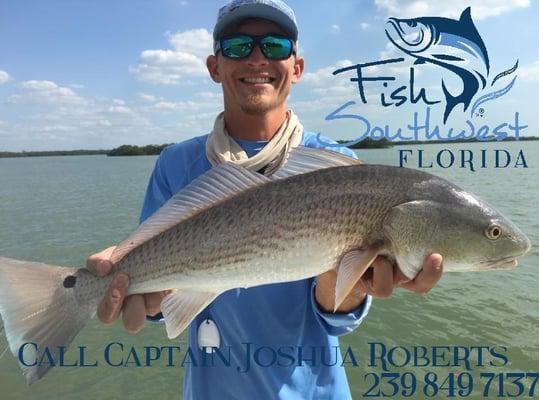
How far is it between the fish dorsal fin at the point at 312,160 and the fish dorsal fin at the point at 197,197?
0.17 metres

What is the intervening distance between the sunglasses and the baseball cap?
79 millimetres

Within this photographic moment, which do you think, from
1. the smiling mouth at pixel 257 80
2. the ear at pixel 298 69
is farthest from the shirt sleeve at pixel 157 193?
the ear at pixel 298 69

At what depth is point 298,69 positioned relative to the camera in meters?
3.19

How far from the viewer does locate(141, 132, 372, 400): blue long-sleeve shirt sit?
8.47ft

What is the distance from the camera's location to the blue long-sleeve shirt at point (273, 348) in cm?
258

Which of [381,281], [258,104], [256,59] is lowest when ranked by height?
[381,281]

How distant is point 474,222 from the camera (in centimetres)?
226

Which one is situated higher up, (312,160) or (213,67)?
(213,67)

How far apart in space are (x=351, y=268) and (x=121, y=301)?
1194mm

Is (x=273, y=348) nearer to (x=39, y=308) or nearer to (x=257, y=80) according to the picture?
(x=39, y=308)

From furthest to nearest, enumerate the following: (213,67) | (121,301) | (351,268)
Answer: (213,67) < (121,301) < (351,268)

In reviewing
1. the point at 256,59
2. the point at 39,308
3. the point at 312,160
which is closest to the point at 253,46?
the point at 256,59

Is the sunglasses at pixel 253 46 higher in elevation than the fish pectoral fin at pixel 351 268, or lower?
higher

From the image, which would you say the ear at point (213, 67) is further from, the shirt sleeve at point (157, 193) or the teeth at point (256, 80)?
the shirt sleeve at point (157, 193)
